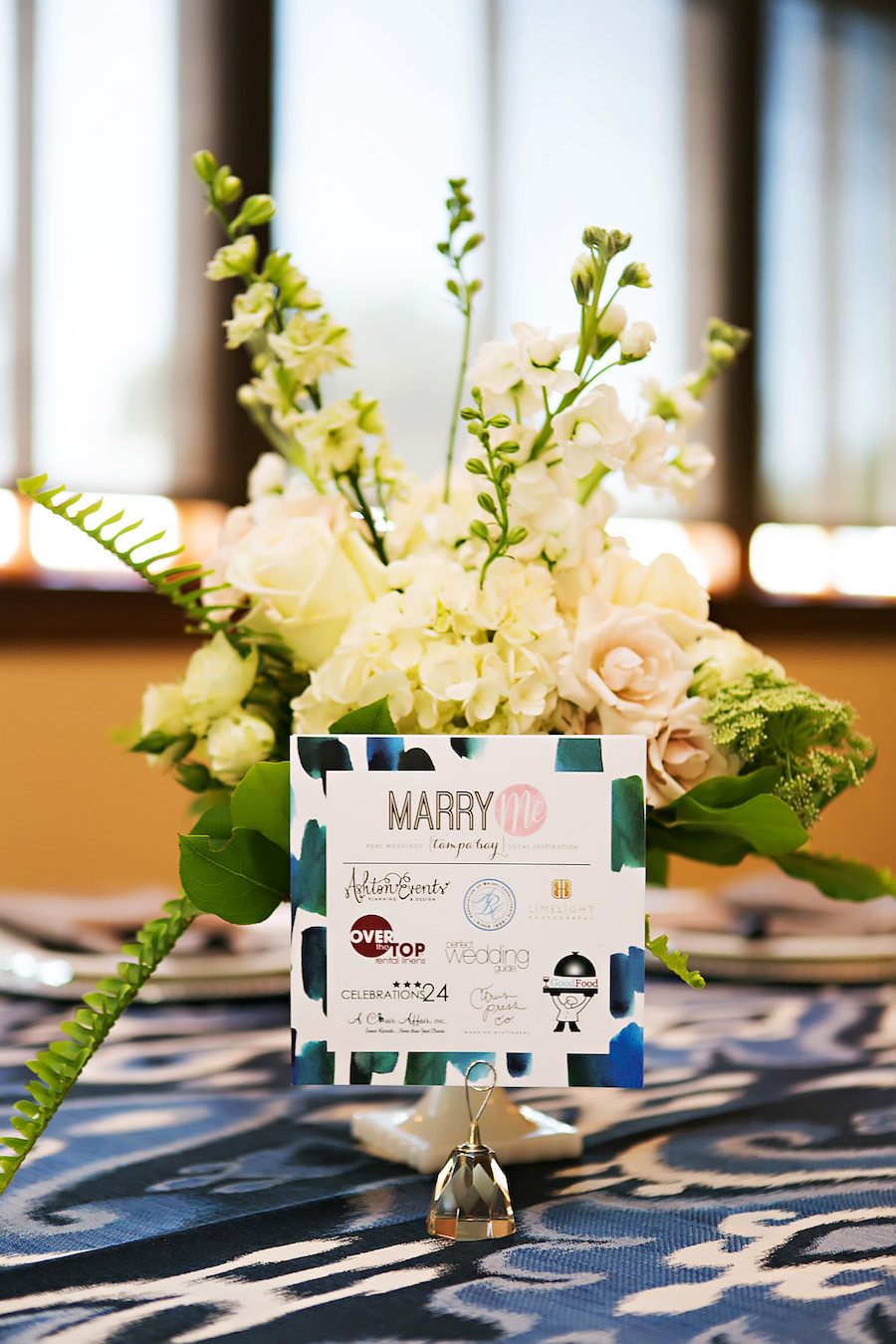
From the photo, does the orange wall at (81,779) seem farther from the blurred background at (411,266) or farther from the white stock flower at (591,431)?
the white stock flower at (591,431)

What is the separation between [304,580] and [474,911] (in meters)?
0.23

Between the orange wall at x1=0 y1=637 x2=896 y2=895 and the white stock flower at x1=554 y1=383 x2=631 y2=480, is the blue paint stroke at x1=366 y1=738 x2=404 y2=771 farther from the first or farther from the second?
the orange wall at x1=0 y1=637 x2=896 y2=895

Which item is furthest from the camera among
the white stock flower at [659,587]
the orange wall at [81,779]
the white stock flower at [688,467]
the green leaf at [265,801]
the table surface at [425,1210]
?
the orange wall at [81,779]

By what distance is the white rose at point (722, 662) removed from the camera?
2.60 feet

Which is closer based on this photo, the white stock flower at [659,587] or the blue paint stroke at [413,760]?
the blue paint stroke at [413,760]

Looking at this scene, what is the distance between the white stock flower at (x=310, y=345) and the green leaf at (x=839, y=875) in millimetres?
434

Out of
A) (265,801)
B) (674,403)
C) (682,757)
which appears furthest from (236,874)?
(674,403)

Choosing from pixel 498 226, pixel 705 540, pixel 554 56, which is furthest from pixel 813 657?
pixel 554 56

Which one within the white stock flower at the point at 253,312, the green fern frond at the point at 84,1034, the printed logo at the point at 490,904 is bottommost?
the green fern frond at the point at 84,1034

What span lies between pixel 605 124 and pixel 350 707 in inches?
96.9

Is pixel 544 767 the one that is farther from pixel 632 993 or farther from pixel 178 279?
pixel 178 279

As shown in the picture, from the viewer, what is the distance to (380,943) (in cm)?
68

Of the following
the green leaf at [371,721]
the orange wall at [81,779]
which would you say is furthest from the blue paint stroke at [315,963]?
the orange wall at [81,779]

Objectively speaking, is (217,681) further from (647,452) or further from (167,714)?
(647,452)
